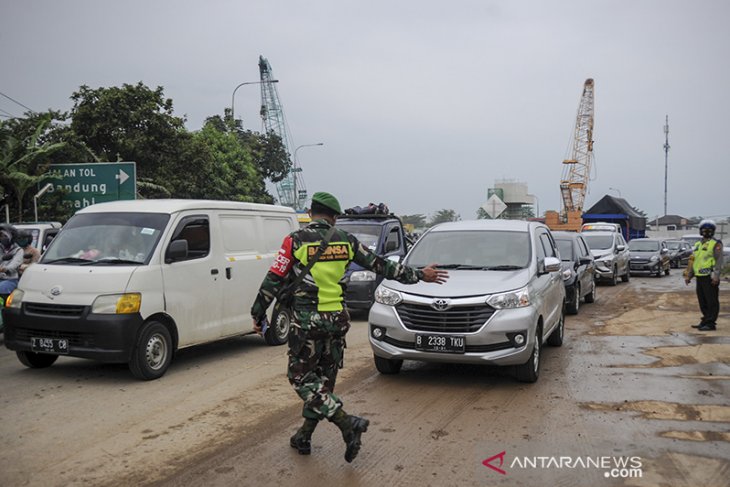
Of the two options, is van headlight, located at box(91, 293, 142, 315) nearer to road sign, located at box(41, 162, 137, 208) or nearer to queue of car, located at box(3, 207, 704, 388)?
queue of car, located at box(3, 207, 704, 388)

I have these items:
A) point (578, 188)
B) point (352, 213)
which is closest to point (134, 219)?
point (352, 213)

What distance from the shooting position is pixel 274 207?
1005 cm

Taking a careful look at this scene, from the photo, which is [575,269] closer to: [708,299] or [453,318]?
[708,299]

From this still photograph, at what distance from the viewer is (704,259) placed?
10453 millimetres

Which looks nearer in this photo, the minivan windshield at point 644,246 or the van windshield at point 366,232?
the van windshield at point 366,232

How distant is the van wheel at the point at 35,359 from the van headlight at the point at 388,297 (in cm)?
398

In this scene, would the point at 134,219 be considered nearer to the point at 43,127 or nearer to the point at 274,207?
the point at 274,207

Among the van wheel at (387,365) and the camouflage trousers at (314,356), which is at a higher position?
the camouflage trousers at (314,356)

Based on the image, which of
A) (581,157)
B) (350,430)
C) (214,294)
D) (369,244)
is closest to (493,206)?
(369,244)

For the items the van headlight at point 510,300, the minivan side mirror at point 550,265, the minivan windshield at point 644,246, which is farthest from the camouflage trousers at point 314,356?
the minivan windshield at point 644,246

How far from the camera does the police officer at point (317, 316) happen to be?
455 cm

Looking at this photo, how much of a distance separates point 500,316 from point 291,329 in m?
2.72

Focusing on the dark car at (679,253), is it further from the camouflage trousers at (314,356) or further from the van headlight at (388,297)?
the camouflage trousers at (314,356)

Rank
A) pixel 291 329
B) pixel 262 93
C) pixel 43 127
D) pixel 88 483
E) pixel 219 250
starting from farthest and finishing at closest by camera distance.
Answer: pixel 262 93, pixel 43 127, pixel 219 250, pixel 291 329, pixel 88 483
